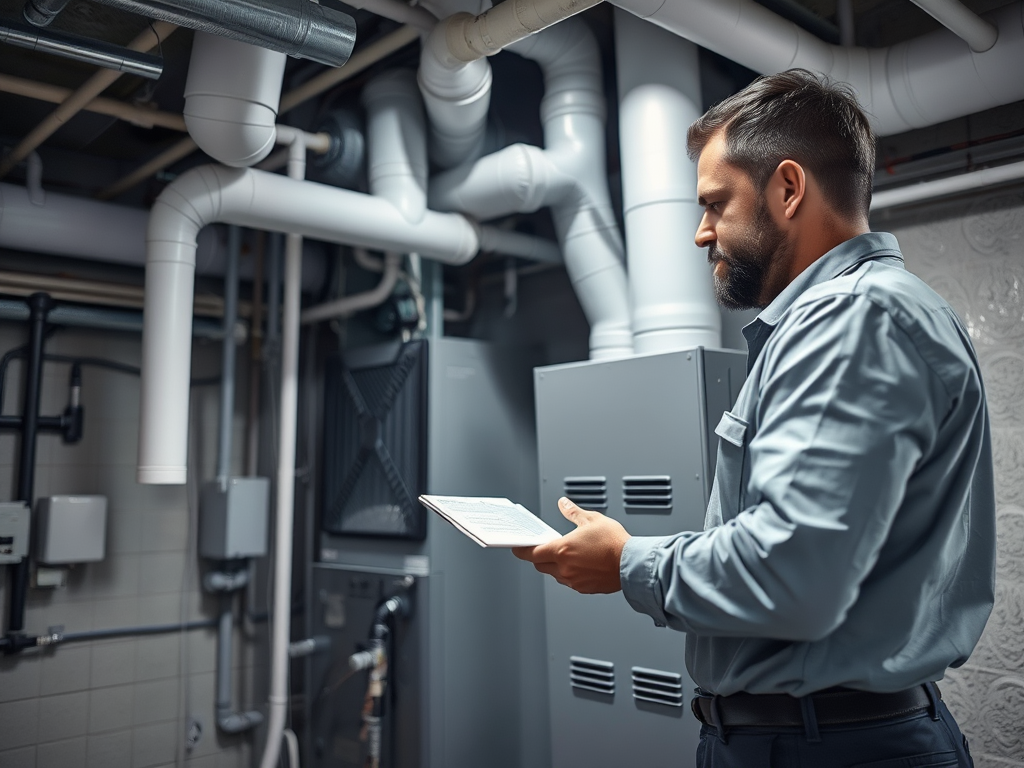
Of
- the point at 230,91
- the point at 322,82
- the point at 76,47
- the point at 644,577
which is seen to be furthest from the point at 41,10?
the point at 644,577

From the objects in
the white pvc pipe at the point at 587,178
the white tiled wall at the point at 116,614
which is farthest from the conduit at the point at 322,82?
the white tiled wall at the point at 116,614

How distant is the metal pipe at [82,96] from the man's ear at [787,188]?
1441 mm

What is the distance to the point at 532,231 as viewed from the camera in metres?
3.05

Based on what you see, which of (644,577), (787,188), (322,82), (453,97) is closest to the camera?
(644,577)

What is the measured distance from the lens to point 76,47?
5.31ft

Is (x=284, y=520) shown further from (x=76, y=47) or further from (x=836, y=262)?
(x=836, y=262)

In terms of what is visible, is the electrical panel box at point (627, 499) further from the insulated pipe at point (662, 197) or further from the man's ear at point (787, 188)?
the man's ear at point (787, 188)

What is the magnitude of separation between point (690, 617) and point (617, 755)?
50.8 inches

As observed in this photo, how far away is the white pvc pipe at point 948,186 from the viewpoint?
6.26 ft

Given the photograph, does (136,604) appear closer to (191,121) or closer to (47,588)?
(47,588)

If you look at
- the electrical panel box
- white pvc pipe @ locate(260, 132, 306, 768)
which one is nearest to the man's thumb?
the electrical panel box

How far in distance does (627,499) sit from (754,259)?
103 centimetres

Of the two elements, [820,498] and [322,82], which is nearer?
[820,498]

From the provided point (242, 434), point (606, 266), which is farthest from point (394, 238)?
point (242, 434)
